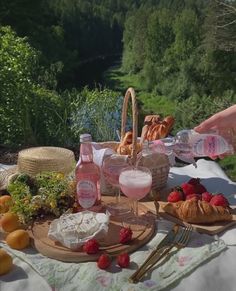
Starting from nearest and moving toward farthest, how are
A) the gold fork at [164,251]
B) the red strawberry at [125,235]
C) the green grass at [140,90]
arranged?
1. the gold fork at [164,251]
2. the red strawberry at [125,235]
3. the green grass at [140,90]

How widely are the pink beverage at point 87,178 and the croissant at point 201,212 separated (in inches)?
12.0

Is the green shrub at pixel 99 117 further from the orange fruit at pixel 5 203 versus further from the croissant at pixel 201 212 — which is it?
the croissant at pixel 201 212

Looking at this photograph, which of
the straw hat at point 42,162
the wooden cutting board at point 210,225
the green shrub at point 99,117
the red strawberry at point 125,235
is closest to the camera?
the red strawberry at point 125,235

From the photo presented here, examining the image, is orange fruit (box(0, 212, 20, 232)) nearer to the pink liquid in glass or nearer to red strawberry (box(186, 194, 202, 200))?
the pink liquid in glass

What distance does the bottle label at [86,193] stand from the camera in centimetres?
168

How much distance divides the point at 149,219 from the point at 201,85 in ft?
74.0

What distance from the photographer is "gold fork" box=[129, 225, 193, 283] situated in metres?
1.38

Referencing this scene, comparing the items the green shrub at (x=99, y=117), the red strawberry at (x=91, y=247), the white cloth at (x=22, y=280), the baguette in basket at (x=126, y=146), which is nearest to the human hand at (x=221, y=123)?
the baguette in basket at (x=126, y=146)

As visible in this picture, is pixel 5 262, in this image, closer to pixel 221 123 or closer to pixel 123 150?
pixel 123 150

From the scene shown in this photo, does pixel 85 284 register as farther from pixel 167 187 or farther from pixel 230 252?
pixel 167 187

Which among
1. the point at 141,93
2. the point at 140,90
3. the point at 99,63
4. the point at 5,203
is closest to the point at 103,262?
the point at 5,203

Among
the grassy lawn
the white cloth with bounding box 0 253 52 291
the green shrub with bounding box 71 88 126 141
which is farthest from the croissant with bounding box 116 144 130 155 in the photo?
the grassy lawn

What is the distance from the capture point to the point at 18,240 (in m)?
1.54

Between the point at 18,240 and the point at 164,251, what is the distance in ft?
1.50
